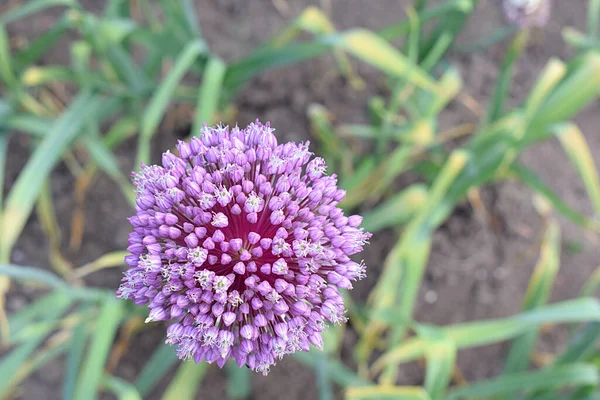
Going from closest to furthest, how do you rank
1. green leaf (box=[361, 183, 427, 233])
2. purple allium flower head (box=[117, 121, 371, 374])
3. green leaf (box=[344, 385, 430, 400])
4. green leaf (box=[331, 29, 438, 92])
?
purple allium flower head (box=[117, 121, 371, 374])
green leaf (box=[344, 385, 430, 400])
green leaf (box=[331, 29, 438, 92])
green leaf (box=[361, 183, 427, 233])

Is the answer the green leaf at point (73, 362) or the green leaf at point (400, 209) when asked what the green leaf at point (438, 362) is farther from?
the green leaf at point (73, 362)

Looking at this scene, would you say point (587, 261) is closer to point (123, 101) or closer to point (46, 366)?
point (123, 101)

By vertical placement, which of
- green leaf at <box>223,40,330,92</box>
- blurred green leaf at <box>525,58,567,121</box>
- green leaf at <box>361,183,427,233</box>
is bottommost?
green leaf at <box>361,183,427,233</box>

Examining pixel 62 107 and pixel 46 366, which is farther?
pixel 62 107

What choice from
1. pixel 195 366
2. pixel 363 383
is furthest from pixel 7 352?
pixel 363 383

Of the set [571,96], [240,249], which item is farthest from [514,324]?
A: [240,249]

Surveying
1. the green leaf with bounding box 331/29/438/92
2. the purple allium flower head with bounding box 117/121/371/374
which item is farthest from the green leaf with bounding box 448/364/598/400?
the green leaf with bounding box 331/29/438/92

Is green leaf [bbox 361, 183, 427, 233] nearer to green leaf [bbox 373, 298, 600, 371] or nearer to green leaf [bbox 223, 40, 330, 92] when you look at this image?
green leaf [bbox 373, 298, 600, 371]
